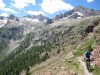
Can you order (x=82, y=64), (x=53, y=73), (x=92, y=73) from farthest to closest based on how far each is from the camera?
(x=82, y=64), (x=53, y=73), (x=92, y=73)

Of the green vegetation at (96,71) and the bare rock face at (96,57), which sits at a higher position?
the bare rock face at (96,57)

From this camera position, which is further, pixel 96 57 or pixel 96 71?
pixel 96 57

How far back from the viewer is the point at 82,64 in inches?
2136

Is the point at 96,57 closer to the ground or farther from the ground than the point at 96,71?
farther from the ground

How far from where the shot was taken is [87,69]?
49219mm

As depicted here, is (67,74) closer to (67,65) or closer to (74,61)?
(67,65)

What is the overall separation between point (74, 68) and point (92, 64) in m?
4.61

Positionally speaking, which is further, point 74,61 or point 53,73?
point 74,61

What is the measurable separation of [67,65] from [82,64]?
4012mm

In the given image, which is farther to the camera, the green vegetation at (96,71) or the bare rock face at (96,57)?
the bare rock face at (96,57)

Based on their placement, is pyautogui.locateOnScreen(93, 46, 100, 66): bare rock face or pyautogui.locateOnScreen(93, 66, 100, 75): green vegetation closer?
pyautogui.locateOnScreen(93, 66, 100, 75): green vegetation

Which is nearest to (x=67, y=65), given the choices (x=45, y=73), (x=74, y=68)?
(x=74, y=68)

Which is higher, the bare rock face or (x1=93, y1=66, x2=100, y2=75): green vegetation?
the bare rock face

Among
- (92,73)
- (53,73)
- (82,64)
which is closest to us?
(92,73)
